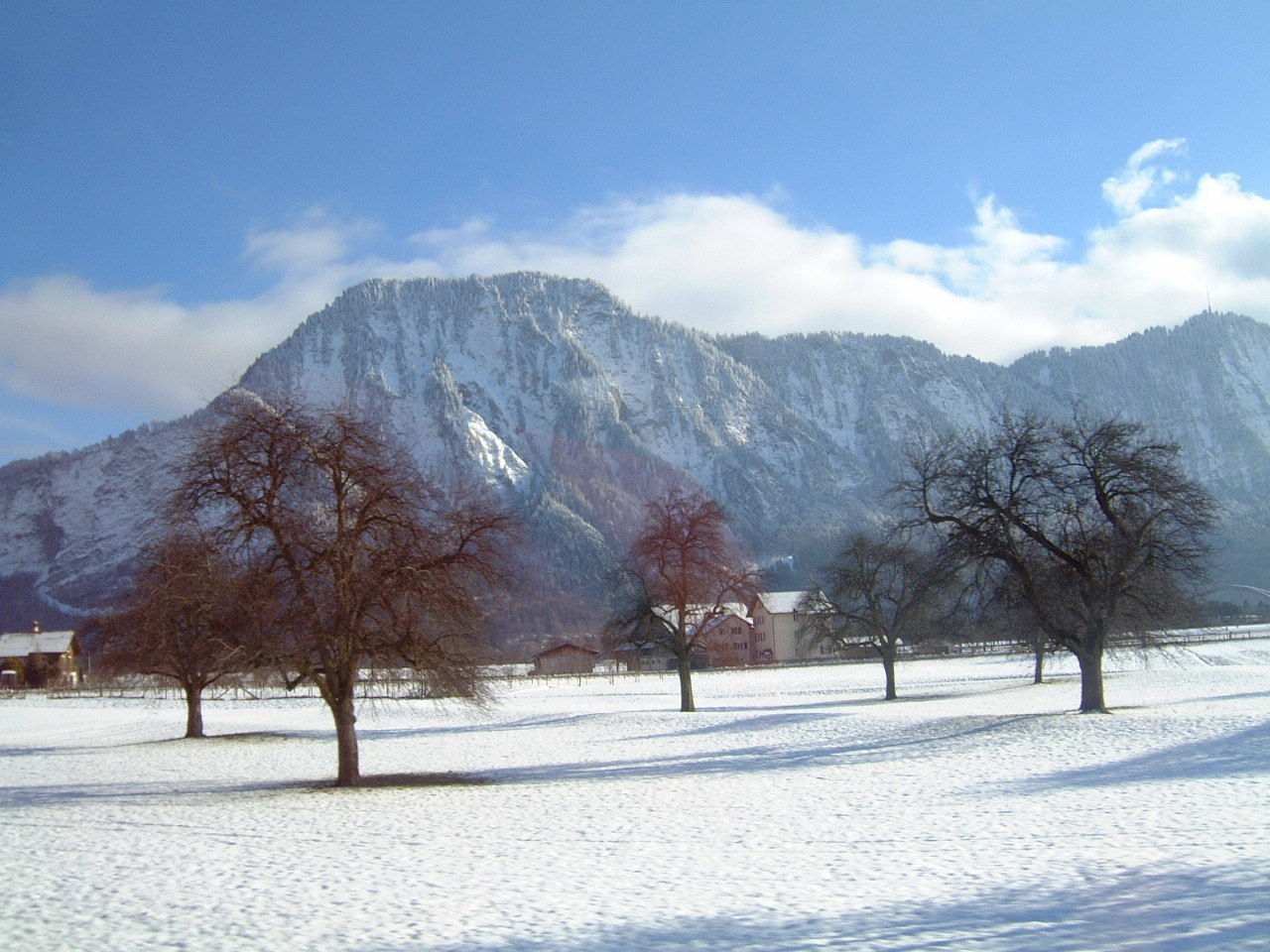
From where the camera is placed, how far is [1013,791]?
56.5 feet

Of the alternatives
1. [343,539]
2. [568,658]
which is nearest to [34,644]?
[568,658]

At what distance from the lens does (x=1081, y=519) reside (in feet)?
93.2

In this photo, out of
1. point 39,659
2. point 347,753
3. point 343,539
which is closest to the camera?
point 343,539

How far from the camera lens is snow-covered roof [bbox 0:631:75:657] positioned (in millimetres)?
121312

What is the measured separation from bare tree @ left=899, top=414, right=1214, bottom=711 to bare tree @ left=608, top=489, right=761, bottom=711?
1271cm

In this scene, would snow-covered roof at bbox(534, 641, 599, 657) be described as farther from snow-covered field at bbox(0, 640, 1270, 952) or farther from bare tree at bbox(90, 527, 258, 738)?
snow-covered field at bbox(0, 640, 1270, 952)

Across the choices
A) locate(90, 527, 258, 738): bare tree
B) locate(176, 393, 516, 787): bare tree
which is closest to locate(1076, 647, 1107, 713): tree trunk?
locate(176, 393, 516, 787): bare tree

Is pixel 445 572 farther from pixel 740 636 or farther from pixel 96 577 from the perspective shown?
pixel 96 577

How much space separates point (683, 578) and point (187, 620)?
61.3 feet

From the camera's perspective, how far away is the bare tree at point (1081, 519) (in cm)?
2741

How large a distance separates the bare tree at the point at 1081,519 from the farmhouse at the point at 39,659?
106 metres

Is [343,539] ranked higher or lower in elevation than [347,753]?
higher

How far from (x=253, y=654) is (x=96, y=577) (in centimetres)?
18427

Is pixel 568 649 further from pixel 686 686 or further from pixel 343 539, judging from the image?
pixel 343 539
